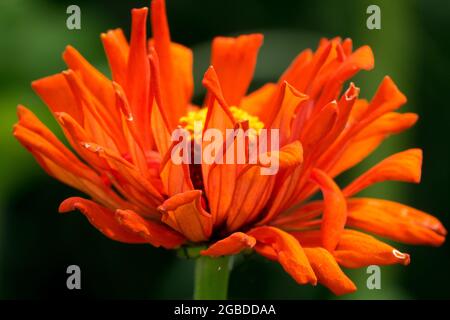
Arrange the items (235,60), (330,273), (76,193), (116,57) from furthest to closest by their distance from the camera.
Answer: (76,193), (235,60), (116,57), (330,273)

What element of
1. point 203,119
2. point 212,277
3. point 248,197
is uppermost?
point 203,119

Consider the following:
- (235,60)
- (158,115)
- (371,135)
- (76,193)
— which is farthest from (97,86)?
(76,193)

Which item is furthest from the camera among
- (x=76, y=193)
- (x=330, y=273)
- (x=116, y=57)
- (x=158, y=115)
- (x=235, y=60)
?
(x=76, y=193)

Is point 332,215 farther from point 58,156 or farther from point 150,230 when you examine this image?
point 58,156

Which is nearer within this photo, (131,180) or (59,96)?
(131,180)

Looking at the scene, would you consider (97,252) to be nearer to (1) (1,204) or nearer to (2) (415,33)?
(1) (1,204)

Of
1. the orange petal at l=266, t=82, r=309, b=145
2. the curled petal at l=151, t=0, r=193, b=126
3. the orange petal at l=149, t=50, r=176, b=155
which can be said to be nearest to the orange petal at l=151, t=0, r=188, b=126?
the curled petal at l=151, t=0, r=193, b=126

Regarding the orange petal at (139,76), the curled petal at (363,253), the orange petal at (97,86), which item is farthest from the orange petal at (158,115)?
the curled petal at (363,253)
